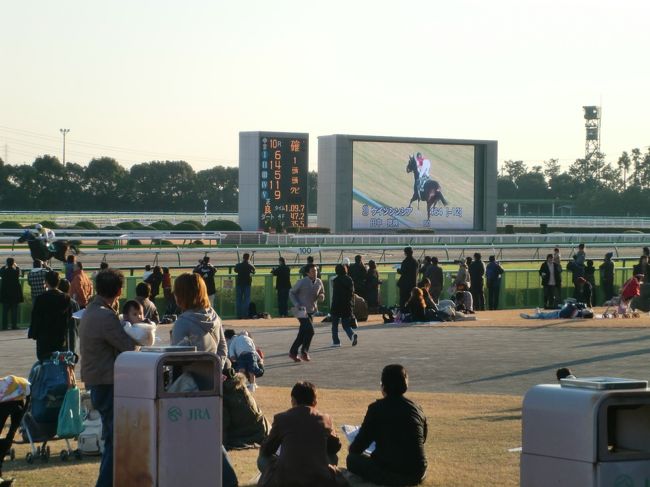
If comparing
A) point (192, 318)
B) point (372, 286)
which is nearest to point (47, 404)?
point (192, 318)

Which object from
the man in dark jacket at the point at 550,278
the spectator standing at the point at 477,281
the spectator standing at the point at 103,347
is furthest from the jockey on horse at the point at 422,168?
the spectator standing at the point at 103,347

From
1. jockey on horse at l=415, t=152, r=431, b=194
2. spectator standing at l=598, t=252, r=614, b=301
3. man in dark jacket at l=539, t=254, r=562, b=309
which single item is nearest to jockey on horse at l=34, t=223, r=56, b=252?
man in dark jacket at l=539, t=254, r=562, b=309

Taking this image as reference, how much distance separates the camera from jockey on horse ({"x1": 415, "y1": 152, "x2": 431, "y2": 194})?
69188mm

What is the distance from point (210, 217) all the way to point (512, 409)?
74888 mm

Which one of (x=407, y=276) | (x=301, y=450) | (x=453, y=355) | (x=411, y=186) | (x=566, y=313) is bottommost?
(x=453, y=355)

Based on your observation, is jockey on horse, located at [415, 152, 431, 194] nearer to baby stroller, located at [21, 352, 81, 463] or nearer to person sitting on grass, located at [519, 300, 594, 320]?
person sitting on grass, located at [519, 300, 594, 320]

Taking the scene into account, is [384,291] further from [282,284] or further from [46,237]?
[46,237]

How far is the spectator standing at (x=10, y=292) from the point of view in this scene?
2558 centimetres

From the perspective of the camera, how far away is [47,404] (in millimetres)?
10375

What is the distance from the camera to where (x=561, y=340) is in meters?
23.6

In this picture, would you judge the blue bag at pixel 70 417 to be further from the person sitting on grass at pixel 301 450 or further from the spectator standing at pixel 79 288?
the spectator standing at pixel 79 288

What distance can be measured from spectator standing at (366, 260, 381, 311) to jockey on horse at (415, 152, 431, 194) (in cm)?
3842

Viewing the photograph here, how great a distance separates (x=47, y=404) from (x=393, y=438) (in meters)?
3.06

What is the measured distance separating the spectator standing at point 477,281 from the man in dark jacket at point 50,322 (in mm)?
20786
